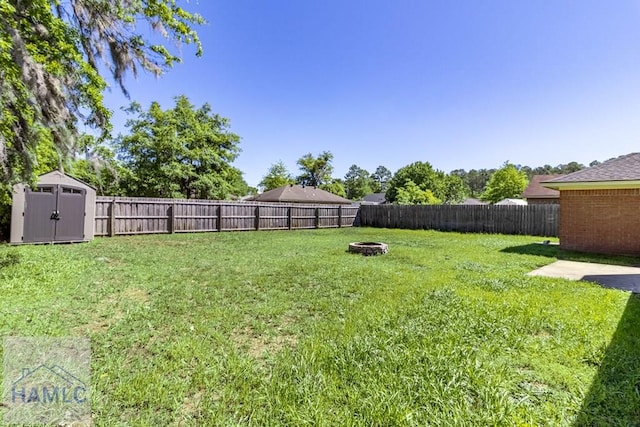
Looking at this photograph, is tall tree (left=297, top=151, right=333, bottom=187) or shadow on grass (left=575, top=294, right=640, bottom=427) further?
tall tree (left=297, top=151, right=333, bottom=187)

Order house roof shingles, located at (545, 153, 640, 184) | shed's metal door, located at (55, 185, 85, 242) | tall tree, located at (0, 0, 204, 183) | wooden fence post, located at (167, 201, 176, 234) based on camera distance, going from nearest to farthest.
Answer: tall tree, located at (0, 0, 204, 183), house roof shingles, located at (545, 153, 640, 184), shed's metal door, located at (55, 185, 85, 242), wooden fence post, located at (167, 201, 176, 234)

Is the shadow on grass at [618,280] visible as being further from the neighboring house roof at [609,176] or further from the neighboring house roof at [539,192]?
the neighboring house roof at [539,192]

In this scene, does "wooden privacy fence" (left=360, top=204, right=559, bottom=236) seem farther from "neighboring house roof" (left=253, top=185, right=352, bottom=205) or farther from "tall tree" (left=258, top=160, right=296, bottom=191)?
A: "tall tree" (left=258, top=160, right=296, bottom=191)

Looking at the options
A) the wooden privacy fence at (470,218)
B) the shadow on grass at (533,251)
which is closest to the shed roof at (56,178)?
the shadow on grass at (533,251)

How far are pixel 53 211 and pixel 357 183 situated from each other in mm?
56142

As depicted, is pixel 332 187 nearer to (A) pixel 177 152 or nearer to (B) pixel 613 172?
(A) pixel 177 152

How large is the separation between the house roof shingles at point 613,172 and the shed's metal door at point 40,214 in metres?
14.8

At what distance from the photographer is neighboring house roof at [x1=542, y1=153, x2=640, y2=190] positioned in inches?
310

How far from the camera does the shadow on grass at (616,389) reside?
1787mm

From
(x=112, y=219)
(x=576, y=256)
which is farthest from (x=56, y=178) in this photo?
(x=576, y=256)

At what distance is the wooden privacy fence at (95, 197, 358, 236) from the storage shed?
4.67 feet

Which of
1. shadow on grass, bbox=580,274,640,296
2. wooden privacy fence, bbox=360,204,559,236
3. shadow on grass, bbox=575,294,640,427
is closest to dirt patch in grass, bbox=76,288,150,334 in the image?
shadow on grass, bbox=575,294,640,427

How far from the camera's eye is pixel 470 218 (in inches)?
622

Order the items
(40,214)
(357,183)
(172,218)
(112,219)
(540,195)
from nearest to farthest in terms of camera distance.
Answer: (40,214)
(112,219)
(172,218)
(540,195)
(357,183)
